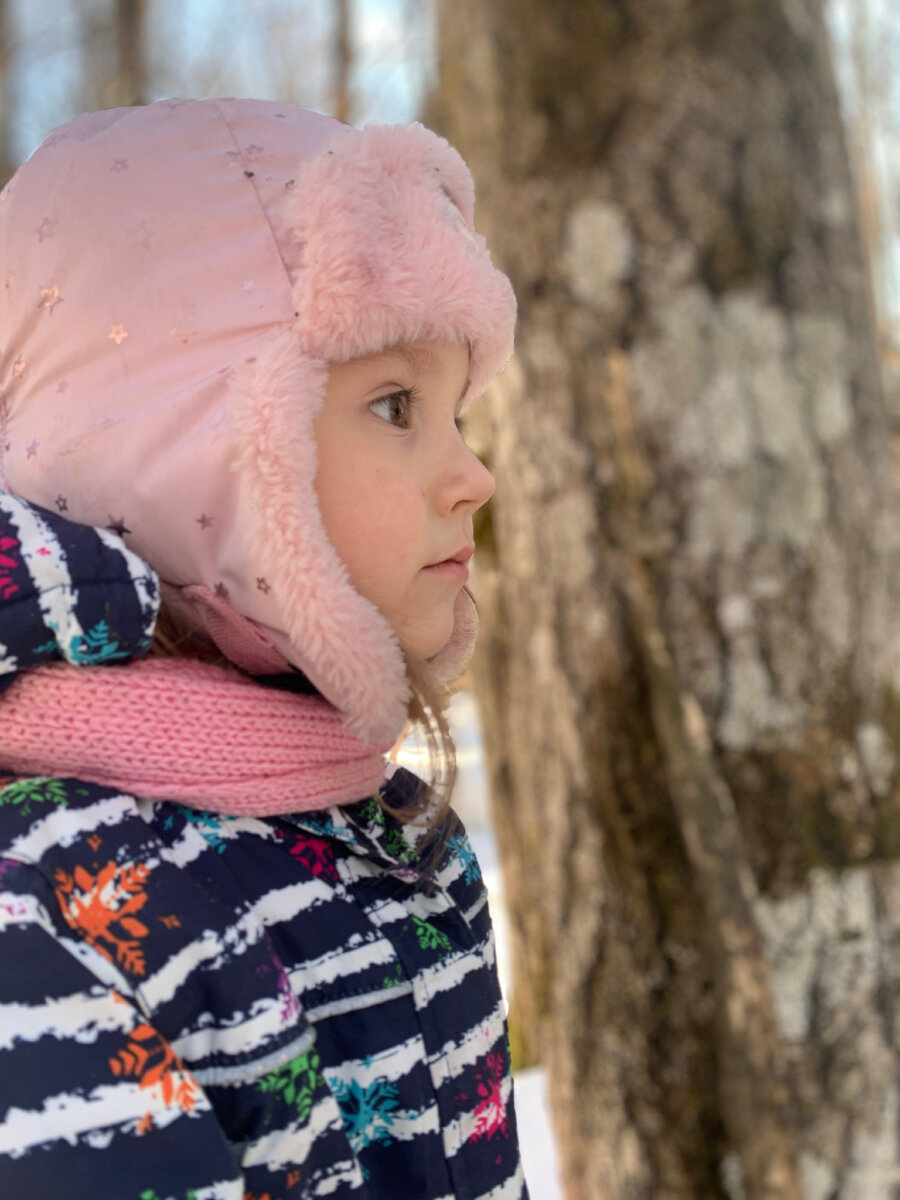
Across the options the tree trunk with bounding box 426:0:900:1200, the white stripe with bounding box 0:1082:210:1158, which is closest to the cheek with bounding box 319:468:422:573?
the white stripe with bounding box 0:1082:210:1158

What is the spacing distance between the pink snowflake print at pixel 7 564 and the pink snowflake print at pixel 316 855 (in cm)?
31

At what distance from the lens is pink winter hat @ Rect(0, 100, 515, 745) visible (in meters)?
0.87

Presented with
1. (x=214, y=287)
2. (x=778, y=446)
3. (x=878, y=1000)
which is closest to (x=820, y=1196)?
(x=878, y=1000)

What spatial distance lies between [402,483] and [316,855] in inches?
13.2

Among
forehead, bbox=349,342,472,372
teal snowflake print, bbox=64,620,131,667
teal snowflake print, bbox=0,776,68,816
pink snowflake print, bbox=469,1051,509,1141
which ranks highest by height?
forehead, bbox=349,342,472,372

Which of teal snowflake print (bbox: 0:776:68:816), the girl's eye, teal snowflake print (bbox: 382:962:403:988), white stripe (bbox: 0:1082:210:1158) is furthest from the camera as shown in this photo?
the girl's eye

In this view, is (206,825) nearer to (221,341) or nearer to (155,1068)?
(155,1068)

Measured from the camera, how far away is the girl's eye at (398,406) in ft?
3.16

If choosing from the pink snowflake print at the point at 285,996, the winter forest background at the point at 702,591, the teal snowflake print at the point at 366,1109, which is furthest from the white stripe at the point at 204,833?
the winter forest background at the point at 702,591

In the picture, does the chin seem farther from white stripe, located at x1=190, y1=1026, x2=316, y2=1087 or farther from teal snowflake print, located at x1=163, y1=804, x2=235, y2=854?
white stripe, located at x1=190, y1=1026, x2=316, y2=1087

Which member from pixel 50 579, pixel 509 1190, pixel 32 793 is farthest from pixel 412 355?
pixel 509 1190

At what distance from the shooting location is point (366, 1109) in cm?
82

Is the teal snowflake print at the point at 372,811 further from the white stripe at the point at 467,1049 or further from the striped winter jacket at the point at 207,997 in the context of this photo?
the white stripe at the point at 467,1049

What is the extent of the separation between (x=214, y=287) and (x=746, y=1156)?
4.86 feet
